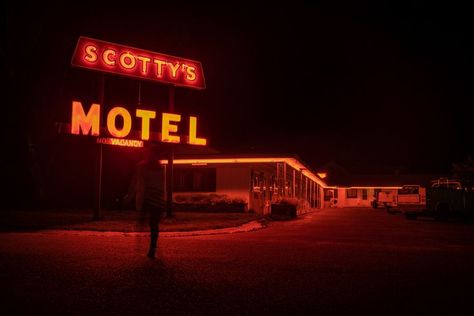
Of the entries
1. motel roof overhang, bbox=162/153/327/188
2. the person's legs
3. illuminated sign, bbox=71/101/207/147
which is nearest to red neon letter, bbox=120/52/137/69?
illuminated sign, bbox=71/101/207/147

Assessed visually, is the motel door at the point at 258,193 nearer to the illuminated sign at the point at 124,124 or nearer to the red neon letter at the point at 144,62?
the illuminated sign at the point at 124,124

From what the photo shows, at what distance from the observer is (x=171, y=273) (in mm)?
7262

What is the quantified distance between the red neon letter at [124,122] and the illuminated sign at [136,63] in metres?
1.72

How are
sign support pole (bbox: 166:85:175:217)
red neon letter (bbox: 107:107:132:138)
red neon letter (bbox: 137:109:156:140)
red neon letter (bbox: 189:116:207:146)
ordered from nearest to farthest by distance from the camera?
sign support pole (bbox: 166:85:175:217), red neon letter (bbox: 107:107:132:138), red neon letter (bbox: 137:109:156:140), red neon letter (bbox: 189:116:207:146)

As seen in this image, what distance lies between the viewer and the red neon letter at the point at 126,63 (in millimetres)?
20906

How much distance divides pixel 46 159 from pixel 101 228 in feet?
59.4

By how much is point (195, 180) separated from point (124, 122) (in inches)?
348

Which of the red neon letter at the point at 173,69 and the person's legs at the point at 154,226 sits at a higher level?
the red neon letter at the point at 173,69

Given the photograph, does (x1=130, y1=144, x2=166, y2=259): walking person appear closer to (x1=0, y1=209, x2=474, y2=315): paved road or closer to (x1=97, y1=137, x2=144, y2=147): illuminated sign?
(x1=0, y1=209, x2=474, y2=315): paved road

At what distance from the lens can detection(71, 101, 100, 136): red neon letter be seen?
746 inches

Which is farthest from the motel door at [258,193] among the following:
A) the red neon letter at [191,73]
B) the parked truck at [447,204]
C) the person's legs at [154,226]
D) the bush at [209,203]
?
the person's legs at [154,226]

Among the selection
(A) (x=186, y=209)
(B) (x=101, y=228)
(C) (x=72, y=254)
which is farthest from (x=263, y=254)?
(A) (x=186, y=209)

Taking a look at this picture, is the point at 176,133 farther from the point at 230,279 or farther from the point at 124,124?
the point at 230,279

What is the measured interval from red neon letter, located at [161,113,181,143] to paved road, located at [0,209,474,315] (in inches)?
402
